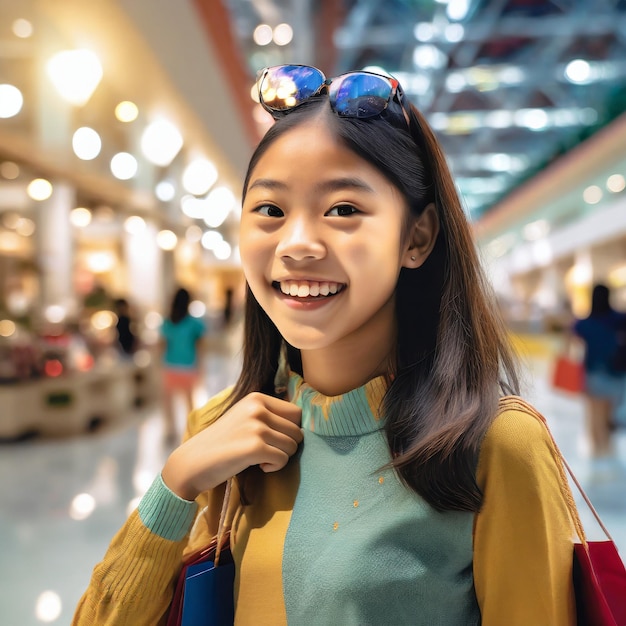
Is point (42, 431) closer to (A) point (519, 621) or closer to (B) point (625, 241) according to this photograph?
(A) point (519, 621)

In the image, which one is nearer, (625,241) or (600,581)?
(600,581)

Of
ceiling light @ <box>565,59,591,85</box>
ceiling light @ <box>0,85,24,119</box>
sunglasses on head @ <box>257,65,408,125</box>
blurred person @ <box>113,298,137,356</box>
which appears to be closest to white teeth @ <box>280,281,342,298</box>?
sunglasses on head @ <box>257,65,408,125</box>

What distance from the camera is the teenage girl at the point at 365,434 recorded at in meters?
0.90

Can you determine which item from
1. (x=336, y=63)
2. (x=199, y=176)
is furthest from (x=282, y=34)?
(x=336, y=63)

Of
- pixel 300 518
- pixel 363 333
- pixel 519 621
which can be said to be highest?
pixel 363 333

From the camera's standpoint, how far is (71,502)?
468 centimetres

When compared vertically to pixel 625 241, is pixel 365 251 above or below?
below

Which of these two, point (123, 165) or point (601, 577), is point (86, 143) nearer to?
point (123, 165)

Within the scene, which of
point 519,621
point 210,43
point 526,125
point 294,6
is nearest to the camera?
point 519,621

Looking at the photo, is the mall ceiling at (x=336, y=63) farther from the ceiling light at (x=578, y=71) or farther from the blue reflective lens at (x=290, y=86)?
the blue reflective lens at (x=290, y=86)

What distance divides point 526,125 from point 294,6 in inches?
880

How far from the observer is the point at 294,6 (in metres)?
12.3

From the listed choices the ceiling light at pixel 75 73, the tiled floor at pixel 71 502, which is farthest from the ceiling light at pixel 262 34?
the tiled floor at pixel 71 502

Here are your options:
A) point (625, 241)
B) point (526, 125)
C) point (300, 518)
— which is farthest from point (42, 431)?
point (526, 125)
